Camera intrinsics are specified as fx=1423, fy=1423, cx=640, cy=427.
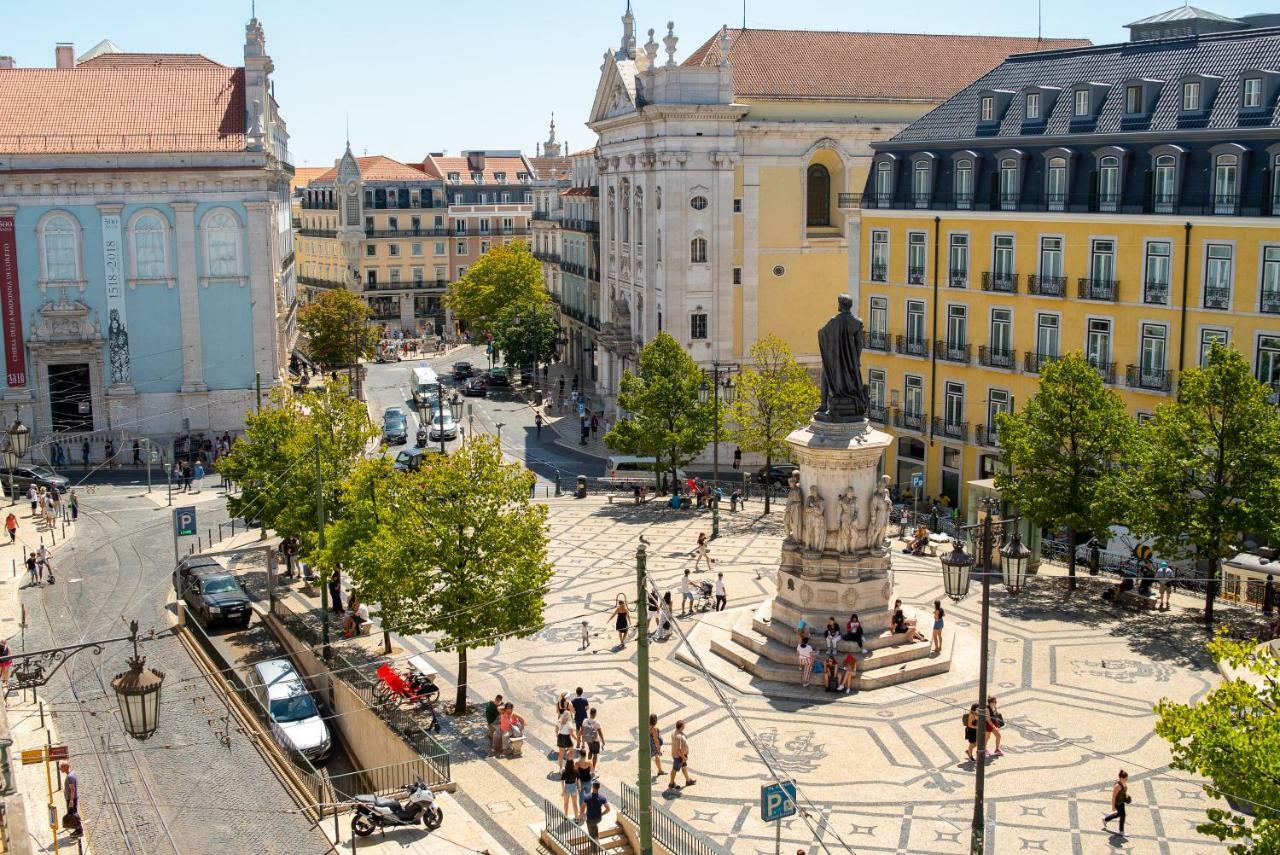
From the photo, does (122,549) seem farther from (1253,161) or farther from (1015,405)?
(1253,161)

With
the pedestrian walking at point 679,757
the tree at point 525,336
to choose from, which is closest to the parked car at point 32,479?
the tree at point 525,336

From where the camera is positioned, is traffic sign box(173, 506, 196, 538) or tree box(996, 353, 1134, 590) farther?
traffic sign box(173, 506, 196, 538)

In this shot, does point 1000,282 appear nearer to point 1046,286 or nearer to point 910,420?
point 1046,286

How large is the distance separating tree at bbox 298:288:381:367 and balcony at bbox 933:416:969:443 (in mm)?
43611

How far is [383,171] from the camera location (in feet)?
377

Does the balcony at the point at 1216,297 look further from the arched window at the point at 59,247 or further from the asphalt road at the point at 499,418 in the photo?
the arched window at the point at 59,247

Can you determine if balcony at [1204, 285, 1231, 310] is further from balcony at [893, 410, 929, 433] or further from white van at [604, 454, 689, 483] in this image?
white van at [604, 454, 689, 483]

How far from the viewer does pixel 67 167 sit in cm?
6175

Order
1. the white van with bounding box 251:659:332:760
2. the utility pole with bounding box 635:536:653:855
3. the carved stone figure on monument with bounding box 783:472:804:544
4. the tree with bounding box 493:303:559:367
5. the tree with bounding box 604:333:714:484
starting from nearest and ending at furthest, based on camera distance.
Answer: the utility pole with bounding box 635:536:653:855 < the white van with bounding box 251:659:332:760 < the carved stone figure on monument with bounding box 783:472:804:544 < the tree with bounding box 604:333:714:484 < the tree with bounding box 493:303:559:367

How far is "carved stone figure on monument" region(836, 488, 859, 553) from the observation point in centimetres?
3297

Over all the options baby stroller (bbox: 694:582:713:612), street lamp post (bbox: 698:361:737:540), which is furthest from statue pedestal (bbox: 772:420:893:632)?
street lamp post (bbox: 698:361:737:540)

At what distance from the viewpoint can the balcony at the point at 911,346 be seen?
53.5 m

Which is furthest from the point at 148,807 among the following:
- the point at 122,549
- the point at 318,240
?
the point at 318,240

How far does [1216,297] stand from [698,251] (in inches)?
1075
